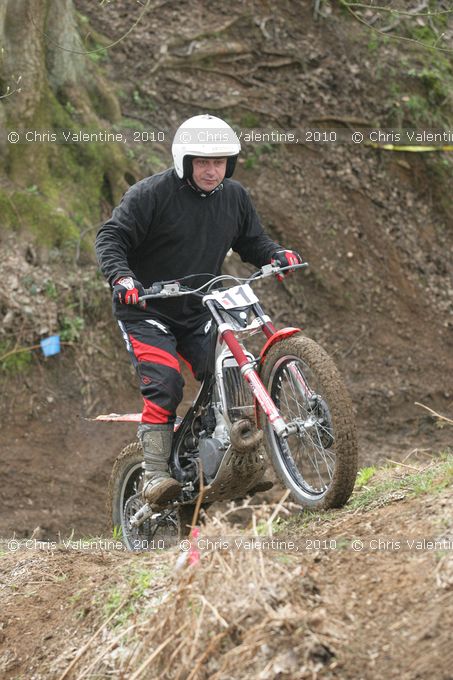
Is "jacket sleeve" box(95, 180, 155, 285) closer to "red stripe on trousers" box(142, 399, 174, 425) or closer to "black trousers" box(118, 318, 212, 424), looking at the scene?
"black trousers" box(118, 318, 212, 424)

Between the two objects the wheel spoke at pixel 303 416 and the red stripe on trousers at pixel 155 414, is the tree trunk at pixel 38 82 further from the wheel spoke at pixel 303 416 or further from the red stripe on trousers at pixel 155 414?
the wheel spoke at pixel 303 416

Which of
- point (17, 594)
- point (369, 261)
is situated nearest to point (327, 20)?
point (369, 261)

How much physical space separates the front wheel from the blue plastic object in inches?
180

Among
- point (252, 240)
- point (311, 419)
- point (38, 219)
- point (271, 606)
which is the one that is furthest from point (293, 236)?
point (271, 606)

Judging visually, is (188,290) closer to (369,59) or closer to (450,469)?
(450,469)

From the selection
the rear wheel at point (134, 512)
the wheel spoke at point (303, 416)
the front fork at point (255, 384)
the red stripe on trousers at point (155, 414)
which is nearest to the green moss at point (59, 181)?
the rear wheel at point (134, 512)

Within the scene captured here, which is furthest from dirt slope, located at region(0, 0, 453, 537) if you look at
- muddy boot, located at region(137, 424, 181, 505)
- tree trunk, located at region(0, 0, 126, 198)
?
muddy boot, located at region(137, 424, 181, 505)

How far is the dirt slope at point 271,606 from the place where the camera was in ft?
11.9

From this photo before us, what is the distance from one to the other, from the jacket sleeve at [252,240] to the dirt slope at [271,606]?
1758 mm

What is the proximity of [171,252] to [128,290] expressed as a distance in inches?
26.8

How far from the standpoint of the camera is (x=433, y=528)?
4.48m

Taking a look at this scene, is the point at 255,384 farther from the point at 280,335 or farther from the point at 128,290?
the point at 128,290

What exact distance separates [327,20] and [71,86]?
490cm

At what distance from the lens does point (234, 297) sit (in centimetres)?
572
